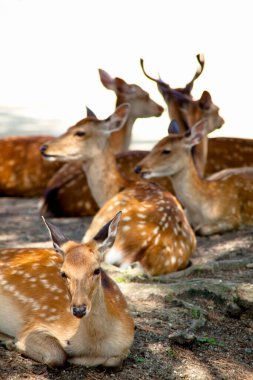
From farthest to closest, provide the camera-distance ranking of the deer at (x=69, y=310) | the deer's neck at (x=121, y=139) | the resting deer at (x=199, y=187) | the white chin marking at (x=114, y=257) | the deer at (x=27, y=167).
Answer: the deer at (x=27, y=167) < the deer's neck at (x=121, y=139) < the resting deer at (x=199, y=187) < the white chin marking at (x=114, y=257) < the deer at (x=69, y=310)

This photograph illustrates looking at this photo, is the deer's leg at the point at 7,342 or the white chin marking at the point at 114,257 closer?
the deer's leg at the point at 7,342

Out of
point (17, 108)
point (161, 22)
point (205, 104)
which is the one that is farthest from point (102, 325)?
point (161, 22)

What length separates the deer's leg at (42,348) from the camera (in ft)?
15.7

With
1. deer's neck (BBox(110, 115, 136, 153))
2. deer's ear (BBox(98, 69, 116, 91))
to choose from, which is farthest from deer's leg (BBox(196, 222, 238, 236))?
deer's ear (BBox(98, 69, 116, 91))

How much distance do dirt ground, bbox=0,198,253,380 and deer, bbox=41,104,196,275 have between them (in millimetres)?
180

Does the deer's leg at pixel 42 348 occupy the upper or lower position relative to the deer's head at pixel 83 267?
lower

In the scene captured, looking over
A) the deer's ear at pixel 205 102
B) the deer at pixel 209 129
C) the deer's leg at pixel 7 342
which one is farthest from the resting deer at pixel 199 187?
the deer's leg at pixel 7 342

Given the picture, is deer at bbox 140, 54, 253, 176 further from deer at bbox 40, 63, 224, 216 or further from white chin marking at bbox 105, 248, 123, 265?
white chin marking at bbox 105, 248, 123, 265

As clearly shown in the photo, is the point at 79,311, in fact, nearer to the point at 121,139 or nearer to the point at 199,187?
the point at 199,187

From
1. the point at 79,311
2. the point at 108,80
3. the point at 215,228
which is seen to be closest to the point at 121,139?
the point at 108,80

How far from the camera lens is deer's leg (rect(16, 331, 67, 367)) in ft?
15.7

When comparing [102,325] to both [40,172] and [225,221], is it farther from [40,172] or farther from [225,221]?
[40,172]

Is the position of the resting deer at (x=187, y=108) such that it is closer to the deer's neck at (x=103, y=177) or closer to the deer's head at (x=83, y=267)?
the deer's neck at (x=103, y=177)

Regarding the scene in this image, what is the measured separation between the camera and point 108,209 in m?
7.41
